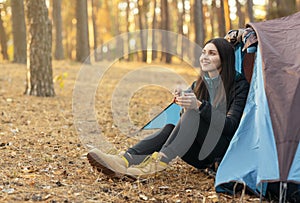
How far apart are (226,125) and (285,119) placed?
0.55m

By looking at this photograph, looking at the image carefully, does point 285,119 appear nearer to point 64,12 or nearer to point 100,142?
point 100,142

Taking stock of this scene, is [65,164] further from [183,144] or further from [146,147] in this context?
[183,144]

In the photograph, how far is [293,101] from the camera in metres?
3.11

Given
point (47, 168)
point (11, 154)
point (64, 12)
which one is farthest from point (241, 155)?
point (64, 12)

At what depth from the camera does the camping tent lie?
2992mm

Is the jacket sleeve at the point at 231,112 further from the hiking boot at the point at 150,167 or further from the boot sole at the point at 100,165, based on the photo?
the boot sole at the point at 100,165

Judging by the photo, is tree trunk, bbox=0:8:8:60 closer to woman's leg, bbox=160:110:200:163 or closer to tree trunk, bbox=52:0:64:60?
tree trunk, bbox=52:0:64:60

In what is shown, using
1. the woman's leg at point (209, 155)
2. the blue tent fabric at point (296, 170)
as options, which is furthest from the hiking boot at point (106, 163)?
the blue tent fabric at point (296, 170)

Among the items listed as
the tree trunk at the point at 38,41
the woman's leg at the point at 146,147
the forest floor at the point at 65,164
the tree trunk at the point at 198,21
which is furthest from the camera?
the tree trunk at the point at 198,21

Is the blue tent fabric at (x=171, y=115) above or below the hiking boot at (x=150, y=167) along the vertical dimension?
above

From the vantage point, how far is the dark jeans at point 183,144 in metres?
3.57

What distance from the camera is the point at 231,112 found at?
11.7 ft

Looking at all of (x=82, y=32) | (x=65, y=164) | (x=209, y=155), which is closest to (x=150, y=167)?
(x=209, y=155)

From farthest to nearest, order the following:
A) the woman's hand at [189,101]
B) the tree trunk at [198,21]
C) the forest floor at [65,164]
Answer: the tree trunk at [198,21]
the woman's hand at [189,101]
the forest floor at [65,164]
